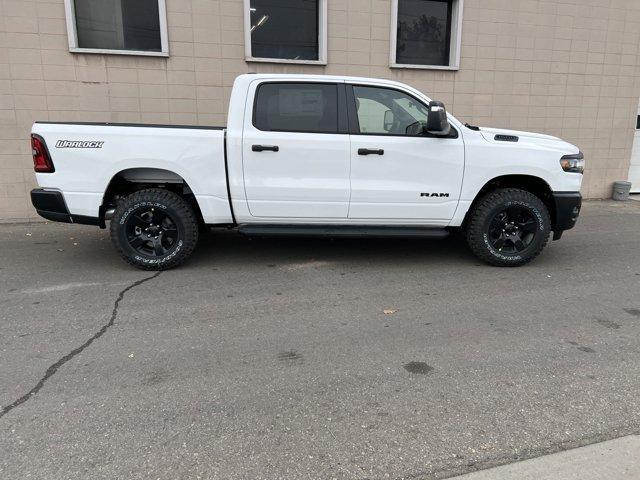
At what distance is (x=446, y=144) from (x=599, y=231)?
12.9 feet

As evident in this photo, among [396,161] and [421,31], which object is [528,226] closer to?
[396,161]

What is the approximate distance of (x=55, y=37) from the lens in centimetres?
767

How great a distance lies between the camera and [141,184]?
211 inches

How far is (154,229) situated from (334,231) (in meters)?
1.94

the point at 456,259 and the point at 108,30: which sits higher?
the point at 108,30

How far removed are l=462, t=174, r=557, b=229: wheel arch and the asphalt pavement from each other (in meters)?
0.67

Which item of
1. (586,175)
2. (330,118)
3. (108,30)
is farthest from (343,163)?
(586,175)

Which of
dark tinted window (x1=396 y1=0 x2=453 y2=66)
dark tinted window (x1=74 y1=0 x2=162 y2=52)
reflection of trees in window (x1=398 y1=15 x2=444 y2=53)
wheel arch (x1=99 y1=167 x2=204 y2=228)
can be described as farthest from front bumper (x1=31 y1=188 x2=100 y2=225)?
reflection of trees in window (x1=398 y1=15 x2=444 y2=53)

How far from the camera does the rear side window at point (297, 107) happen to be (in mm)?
5145

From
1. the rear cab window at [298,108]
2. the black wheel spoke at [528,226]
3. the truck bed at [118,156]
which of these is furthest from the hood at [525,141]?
the truck bed at [118,156]

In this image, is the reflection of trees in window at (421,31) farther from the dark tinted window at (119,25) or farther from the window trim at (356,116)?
the window trim at (356,116)

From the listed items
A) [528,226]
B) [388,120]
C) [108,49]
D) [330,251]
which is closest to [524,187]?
[528,226]

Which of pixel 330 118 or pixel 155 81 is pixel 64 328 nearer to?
pixel 330 118

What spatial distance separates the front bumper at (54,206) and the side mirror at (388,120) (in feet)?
10.5
